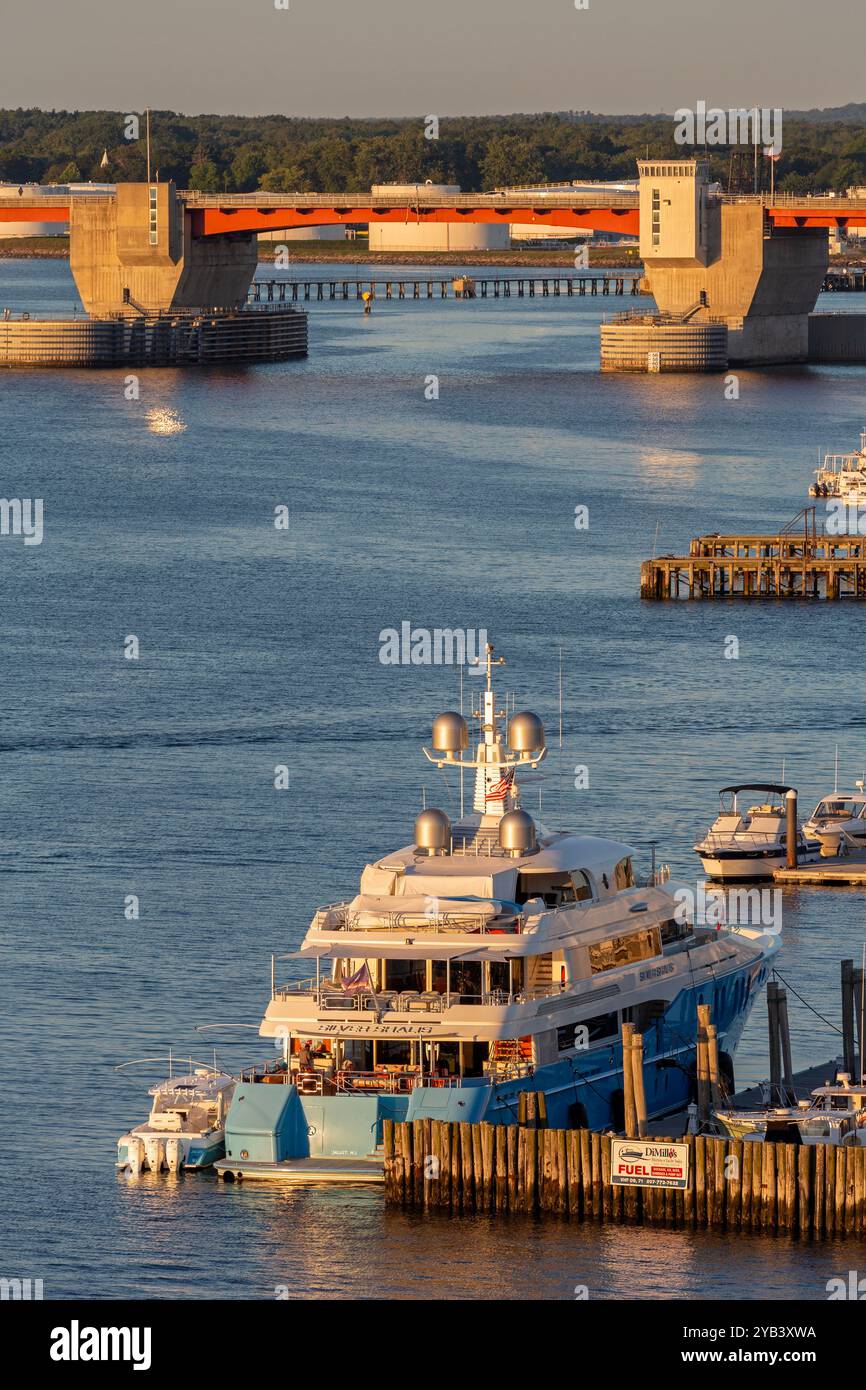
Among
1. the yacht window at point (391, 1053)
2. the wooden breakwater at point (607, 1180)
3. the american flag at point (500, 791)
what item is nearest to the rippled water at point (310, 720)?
the wooden breakwater at point (607, 1180)

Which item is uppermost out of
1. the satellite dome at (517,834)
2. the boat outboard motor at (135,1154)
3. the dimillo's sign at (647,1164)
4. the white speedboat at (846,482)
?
the white speedboat at (846,482)

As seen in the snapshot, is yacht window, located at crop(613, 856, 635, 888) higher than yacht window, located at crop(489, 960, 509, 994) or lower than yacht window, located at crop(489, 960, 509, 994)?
higher

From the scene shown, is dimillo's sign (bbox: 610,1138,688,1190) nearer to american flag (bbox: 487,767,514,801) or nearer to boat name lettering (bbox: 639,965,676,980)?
boat name lettering (bbox: 639,965,676,980)

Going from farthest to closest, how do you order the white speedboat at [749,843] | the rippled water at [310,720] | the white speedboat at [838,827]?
the white speedboat at [838,827] → the white speedboat at [749,843] → the rippled water at [310,720]

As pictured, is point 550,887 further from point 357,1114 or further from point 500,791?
point 357,1114

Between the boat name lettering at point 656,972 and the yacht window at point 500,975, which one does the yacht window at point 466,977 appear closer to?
the yacht window at point 500,975

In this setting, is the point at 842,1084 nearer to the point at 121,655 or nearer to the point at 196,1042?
the point at 196,1042

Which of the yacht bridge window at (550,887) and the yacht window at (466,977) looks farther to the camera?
the yacht bridge window at (550,887)

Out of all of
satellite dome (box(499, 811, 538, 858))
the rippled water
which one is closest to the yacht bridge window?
satellite dome (box(499, 811, 538, 858))
